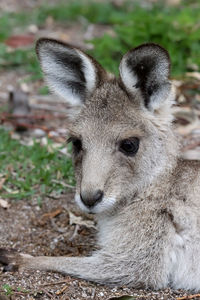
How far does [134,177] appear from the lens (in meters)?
4.43

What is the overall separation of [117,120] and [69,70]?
715 millimetres

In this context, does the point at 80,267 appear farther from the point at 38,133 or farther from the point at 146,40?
the point at 146,40

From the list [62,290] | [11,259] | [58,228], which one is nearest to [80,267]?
[62,290]

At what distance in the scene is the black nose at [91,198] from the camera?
4.02 m

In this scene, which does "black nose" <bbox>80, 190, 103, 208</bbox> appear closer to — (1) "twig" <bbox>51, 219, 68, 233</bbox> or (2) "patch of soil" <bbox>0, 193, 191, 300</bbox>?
(2) "patch of soil" <bbox>0, 193, 191, 300</bbox>

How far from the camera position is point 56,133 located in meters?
6.96

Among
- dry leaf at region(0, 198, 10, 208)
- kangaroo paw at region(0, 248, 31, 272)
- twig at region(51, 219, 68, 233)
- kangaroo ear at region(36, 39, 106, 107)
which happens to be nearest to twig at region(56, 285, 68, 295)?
kangaroo paw at region(0, 248, 31, 272)

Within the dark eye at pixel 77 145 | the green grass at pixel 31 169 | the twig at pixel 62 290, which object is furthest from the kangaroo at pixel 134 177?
the green grass at pixel 31 169

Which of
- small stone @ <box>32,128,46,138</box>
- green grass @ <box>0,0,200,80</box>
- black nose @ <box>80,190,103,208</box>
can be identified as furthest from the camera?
green grass @ <box>0,0,200,80</box>

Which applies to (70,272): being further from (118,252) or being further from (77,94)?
(77,94)

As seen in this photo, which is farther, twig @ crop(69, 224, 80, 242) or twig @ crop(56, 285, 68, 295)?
twig @ crop(69, 224, 80, 242)

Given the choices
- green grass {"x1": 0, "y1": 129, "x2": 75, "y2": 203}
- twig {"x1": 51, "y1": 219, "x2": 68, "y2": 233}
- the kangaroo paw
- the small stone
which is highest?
the kangaroo paw

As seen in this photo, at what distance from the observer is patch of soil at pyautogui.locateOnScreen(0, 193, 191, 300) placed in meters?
4.21

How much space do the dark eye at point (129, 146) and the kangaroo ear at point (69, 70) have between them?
59cm
